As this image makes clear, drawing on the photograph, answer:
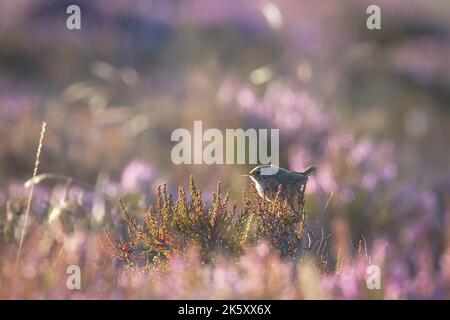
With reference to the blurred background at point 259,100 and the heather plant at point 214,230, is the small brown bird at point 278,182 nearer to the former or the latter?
the heather plant at point 214,230

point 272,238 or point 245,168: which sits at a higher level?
point 245,168

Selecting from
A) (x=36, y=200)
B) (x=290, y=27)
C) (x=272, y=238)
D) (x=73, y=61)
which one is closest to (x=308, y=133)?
(x=36, y=200)

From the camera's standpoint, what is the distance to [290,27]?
54.1 ft

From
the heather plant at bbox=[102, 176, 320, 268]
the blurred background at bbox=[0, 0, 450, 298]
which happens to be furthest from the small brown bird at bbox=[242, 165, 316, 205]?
the blurred background at bbox=[0, 0, 450, 298]

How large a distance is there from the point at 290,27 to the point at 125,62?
336 cm

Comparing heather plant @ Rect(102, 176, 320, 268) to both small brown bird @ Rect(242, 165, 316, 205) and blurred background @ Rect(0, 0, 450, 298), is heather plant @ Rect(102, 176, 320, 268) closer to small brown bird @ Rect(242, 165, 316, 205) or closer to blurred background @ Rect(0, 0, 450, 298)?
small brown bird @ Rect(242, 165, 316, 205)

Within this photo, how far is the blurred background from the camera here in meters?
7.63

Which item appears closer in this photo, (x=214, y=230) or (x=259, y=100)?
(x=214, y=230)

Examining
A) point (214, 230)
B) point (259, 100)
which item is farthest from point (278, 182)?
point (259, 100)

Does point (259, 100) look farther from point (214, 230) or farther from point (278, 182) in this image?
point (214, 230)

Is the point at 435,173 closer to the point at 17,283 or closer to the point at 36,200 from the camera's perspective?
the point at 36,200

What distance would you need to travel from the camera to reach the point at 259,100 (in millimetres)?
9852

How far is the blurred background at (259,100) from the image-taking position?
7.63 metres

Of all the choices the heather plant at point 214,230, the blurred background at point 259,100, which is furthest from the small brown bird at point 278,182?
the blurred background at point 259,100
